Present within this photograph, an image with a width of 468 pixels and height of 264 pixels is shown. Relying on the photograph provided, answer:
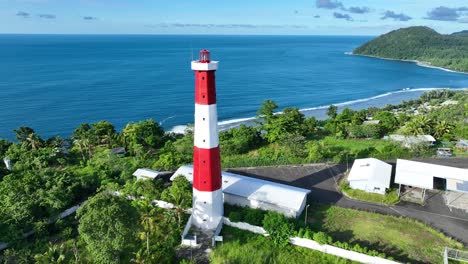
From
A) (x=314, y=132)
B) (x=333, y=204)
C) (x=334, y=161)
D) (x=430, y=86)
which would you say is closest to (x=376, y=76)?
(x=430, y=86)

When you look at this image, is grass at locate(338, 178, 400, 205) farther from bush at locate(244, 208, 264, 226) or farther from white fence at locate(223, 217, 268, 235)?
white fence at locate(223, 217, 268, 235)

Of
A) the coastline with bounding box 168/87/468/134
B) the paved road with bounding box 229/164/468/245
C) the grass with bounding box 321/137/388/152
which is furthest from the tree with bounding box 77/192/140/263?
Result: the coastline with bounding box 168/87/468/134

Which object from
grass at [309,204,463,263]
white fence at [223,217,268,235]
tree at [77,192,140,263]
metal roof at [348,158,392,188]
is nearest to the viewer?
tree at [77,192,140,263]

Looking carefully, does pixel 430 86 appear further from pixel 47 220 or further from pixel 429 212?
pixel 47 220

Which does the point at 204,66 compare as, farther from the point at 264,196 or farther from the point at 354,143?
the point at 354,143

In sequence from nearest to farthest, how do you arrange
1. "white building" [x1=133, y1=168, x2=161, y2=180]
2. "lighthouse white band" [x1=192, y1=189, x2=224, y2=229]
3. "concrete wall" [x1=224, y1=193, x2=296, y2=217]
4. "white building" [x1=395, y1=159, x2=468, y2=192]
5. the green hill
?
"lighthouse white band" [x1=192, y1=189, x2=224, y2=229], "concrete wall" [x1=224, y1=193, x2=296, y2=217], "white building" [x1=395, y1=159, x2=468, y2=192], "white building" [x1=133, y1=168, x2=161, y2=180], the green hill

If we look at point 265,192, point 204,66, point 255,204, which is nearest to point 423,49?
point 265,192
